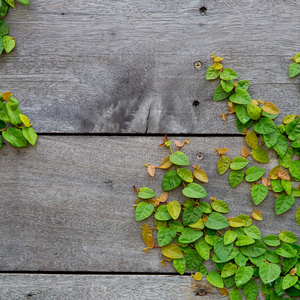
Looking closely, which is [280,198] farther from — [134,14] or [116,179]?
[134,14]

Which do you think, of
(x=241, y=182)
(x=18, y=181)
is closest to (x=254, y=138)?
(x=241, y=182)

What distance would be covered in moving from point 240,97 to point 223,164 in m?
0.14

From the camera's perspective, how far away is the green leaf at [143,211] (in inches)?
22.1

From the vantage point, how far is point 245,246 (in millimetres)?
571

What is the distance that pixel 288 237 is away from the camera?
57 centimetres

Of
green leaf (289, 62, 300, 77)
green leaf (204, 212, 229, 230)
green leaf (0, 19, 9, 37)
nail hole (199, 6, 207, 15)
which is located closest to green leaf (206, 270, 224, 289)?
green leaf (204, 212, 229, 230)

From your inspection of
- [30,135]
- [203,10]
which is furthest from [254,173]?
[30,135]

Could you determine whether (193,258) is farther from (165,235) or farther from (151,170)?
(151,170)

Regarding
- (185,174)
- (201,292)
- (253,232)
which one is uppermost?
(185,174)

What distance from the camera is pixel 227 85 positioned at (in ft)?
1.82

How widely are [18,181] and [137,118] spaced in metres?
0.29

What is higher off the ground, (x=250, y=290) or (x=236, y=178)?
(x=236, y=178)

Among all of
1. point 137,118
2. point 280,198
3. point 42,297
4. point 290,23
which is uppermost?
point 290,23

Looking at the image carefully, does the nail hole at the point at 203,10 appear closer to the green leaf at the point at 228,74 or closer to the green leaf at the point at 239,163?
the green leaf at the point at 228,74
